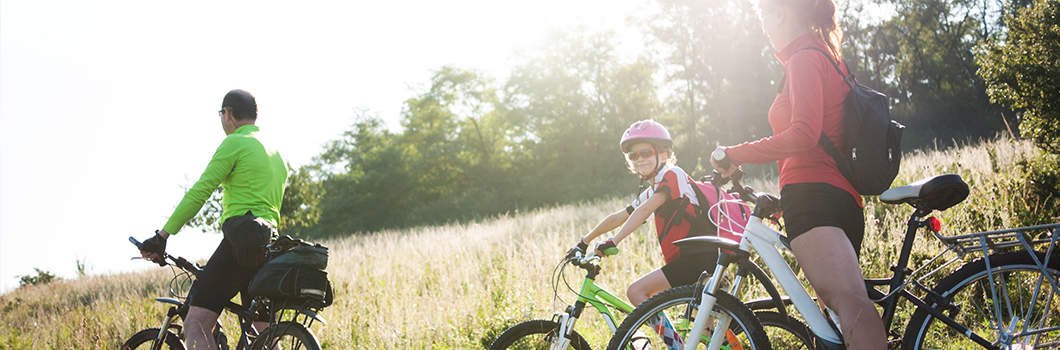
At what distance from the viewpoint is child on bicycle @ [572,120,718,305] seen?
2.98m

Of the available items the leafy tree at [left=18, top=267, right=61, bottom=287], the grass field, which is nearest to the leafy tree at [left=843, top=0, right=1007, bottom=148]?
the grass field

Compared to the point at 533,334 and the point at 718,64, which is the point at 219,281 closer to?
the point at 533,334

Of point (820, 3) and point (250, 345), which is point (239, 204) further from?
point (820, 3)

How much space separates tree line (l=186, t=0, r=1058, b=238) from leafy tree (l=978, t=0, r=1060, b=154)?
58.6ft

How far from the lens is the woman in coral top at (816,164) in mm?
2066

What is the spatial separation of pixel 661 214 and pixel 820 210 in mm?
1122

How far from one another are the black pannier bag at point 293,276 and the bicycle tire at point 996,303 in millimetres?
3008

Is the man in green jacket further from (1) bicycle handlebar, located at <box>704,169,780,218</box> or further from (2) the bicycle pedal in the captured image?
(1) bicycle handlebar, located at <box>704,169,780,218</box>

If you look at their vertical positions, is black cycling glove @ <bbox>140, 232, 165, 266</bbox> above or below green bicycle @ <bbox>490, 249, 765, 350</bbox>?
above

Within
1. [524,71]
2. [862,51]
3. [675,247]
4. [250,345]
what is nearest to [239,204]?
[250,345]

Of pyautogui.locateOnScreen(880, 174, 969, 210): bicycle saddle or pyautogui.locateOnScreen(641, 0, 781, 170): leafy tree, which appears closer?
pyautogui.locateOnScreen(880, 174, 969, 210): bicycle saddle

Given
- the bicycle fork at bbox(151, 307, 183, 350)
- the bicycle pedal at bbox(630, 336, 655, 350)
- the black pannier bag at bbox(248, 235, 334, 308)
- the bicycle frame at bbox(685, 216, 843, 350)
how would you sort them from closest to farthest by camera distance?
the bicycle frame at bbox(685, 216, 843, 350)
the bicycle pedal at bbox(630, 336, 655, 350)
the black pannier bag at bbox(248, 235, 334, 308)
the bicycle fork at bbox(151, 307, 183, 350)

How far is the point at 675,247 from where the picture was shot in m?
3.13

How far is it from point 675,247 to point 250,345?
274cm
